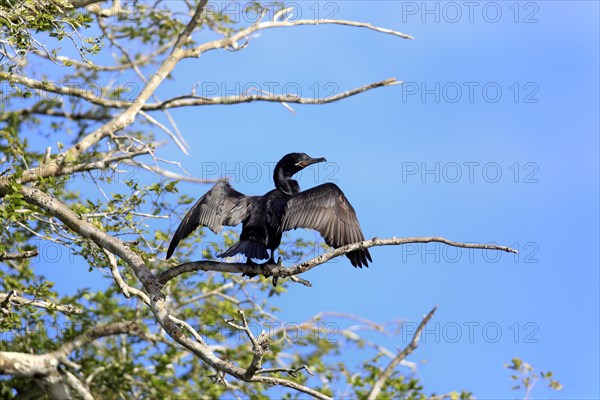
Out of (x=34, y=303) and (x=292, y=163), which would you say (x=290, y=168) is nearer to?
(x=292, y=163)

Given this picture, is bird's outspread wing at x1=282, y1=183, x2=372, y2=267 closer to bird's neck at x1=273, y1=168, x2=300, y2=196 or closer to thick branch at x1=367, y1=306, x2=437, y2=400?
bird's neck at x1=273, y1=168, x2=300, y2=196

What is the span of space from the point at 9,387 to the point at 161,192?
284 cm

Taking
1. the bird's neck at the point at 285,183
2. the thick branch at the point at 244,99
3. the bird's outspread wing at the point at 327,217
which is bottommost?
the bird's outspread wing at the point at 327,217

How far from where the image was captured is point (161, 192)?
27.6 ft

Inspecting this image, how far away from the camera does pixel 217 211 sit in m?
6.93

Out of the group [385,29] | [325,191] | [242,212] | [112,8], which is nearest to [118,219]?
[242,212]

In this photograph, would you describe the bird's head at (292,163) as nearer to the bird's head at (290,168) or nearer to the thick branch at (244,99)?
A: the bird's head at (290,168)

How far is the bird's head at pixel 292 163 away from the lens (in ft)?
23.9

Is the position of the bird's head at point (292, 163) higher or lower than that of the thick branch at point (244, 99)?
lower

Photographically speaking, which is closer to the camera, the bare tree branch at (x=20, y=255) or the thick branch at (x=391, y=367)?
the bare tree branch at (x=20, y=255)

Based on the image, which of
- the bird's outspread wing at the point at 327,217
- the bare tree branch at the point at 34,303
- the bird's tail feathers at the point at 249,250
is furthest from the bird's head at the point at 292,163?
the bare tree branch at the point at 34,303

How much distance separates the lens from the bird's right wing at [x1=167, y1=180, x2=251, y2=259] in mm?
6855

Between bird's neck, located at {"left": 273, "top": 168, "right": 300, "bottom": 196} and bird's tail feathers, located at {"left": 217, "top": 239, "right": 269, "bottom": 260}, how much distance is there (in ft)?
2.54

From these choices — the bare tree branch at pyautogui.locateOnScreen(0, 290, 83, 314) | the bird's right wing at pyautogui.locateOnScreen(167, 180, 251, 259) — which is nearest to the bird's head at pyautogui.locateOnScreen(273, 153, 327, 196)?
the bird's right wing at pyautogui.locateOnScreen(167, 180, 251, 259)
